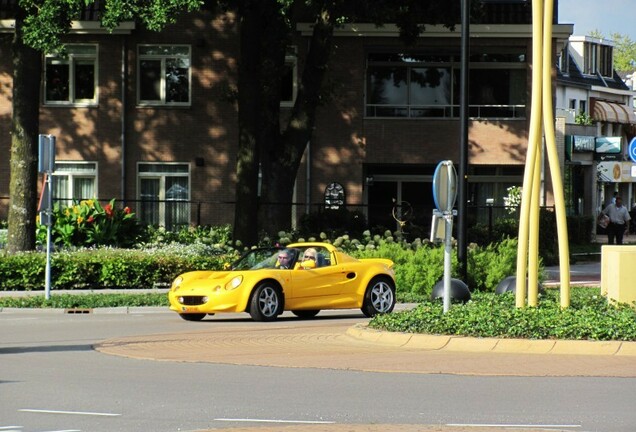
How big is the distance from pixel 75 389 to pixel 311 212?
3011 centimetres

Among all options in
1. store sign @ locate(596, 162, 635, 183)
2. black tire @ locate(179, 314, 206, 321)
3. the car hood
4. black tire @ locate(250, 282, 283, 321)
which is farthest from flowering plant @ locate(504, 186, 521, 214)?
store sign @ locate(596, 162, 635, 183)

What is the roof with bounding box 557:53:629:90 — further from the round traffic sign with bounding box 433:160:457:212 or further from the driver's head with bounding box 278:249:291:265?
the round traffic sign with bounding box 433:160:457:212

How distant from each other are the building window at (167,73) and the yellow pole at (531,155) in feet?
86.7

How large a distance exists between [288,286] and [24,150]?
11072 millimetres

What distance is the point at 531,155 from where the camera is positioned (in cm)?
1806

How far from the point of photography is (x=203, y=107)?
4394cm

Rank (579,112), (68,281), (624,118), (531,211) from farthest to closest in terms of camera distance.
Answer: (624,118), (579,112), (68,281), (531,211)

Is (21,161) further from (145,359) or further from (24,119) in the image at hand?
(145,359)

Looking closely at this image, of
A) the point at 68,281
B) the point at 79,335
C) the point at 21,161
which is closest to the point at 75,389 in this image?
the point at 79,335

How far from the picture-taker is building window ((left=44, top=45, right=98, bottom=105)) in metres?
44.0

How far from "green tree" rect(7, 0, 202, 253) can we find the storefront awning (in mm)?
48047

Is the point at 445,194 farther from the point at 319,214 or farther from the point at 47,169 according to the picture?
the point at 319,214

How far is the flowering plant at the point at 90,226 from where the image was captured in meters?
34.2

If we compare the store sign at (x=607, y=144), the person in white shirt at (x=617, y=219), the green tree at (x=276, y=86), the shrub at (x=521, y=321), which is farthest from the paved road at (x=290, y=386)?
the store sign at (x=607, y=144)
